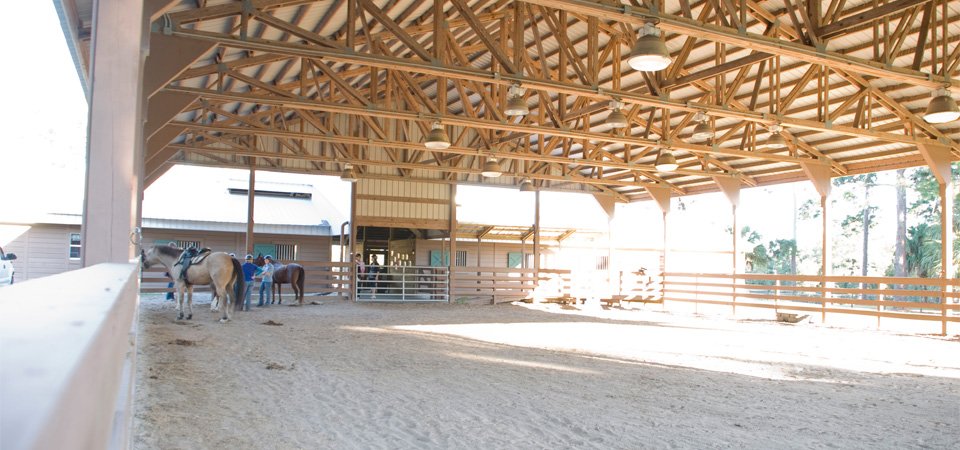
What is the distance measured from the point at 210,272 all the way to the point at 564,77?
24.4 ft

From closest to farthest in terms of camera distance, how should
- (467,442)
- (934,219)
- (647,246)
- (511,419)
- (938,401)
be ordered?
1. (467,442)
2. (511,419)
3. (938,401)
4. (647,246)
5. (934,219)

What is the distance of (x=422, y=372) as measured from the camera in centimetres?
758

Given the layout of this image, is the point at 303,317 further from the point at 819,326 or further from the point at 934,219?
the point at 934,219

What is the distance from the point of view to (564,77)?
1161 centimetres

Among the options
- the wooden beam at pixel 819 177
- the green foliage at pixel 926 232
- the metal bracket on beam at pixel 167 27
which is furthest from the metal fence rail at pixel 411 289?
the green foliage at pixel 926 232

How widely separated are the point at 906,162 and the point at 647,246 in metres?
11.8

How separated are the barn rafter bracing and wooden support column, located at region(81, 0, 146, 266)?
2296mm

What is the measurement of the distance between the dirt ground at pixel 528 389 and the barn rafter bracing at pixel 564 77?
3.44m

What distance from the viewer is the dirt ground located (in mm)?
4934

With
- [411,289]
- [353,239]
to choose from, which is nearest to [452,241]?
[411,289]

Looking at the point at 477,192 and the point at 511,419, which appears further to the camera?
Result: the point at 477,192

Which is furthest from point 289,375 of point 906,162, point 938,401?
point 906,162

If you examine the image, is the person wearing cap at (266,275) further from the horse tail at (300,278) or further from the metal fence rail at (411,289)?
the metal fence rail at (411,289)

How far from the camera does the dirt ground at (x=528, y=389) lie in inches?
194
